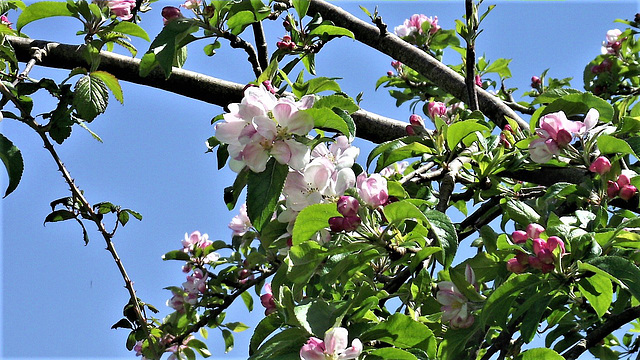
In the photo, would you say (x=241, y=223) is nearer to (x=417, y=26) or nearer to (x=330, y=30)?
(x=330, y=30)

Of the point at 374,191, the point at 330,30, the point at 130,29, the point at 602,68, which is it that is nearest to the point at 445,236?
the point at 374,191

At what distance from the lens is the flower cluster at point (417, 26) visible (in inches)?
127

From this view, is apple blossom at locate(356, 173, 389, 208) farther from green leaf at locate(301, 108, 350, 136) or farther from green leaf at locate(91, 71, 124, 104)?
green leaf at locate(91, 71, 124, 104)

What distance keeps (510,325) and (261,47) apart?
1.09 meters

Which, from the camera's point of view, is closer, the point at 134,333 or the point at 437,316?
the point at 437,316

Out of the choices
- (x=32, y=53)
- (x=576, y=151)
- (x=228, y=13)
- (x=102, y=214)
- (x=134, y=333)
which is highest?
(x=32, y=53)

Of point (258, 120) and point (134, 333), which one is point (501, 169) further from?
point (134, 333)

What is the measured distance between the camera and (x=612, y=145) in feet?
4.94

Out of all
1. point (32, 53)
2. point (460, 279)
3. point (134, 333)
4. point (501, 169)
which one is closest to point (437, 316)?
point (460, 279)

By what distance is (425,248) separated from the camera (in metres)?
1.21

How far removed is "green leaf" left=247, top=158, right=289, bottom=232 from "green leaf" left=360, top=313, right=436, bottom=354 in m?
0.27

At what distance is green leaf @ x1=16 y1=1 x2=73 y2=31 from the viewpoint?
6.37ft

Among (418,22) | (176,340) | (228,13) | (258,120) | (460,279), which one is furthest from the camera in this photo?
(418,22)

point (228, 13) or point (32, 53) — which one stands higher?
point (32, 53)
